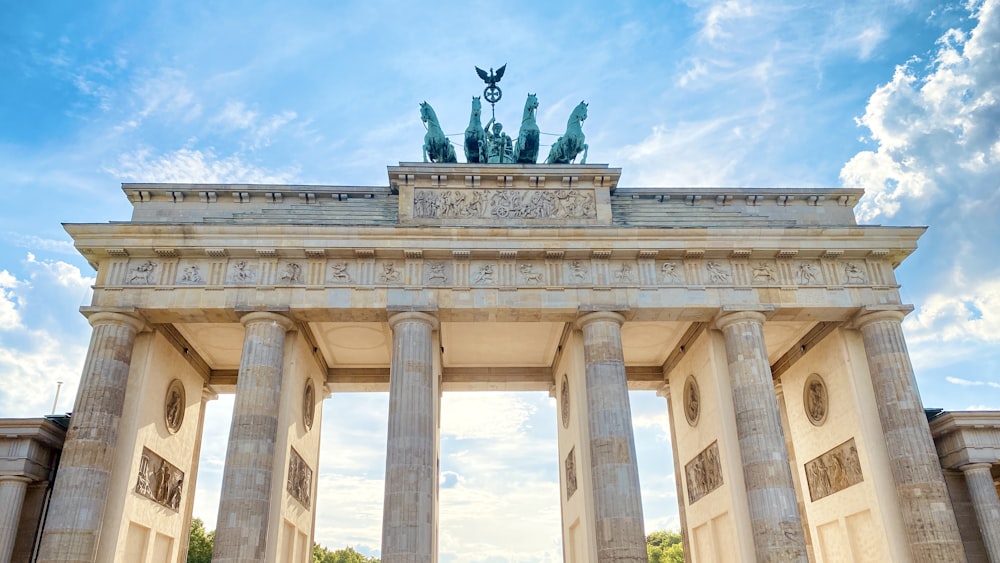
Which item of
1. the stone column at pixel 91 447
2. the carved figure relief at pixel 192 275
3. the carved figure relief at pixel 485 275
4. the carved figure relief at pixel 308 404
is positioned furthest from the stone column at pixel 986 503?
the stone column at pixel 91 447

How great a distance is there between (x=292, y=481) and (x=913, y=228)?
818 inches

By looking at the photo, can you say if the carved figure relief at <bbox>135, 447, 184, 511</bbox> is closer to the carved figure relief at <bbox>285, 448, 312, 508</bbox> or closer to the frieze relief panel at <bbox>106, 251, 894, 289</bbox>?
the carved figure relief at <bbox>285, 448, 312, 508</bbox>

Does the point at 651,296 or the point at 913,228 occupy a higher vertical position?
the point at 913,228

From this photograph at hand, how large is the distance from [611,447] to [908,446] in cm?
849

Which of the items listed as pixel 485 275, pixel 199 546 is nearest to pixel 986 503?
pixel 485 275

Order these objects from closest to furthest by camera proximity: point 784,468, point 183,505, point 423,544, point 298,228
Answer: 1. point 423,544
2. point 784,468
3. point 298,228
4. point 183,505

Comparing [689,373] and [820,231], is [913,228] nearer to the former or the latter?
[820,231]

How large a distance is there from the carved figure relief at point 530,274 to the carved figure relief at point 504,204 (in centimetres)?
182

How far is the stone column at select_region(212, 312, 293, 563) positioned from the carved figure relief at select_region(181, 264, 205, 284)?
6.03 ft

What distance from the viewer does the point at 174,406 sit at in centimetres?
2259

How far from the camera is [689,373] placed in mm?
24266

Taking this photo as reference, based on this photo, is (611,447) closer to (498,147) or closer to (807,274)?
(807,274)

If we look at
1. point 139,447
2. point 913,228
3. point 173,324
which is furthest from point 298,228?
point 913,228

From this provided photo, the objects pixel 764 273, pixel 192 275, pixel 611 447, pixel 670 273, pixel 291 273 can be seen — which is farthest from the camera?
pixel 764 273
